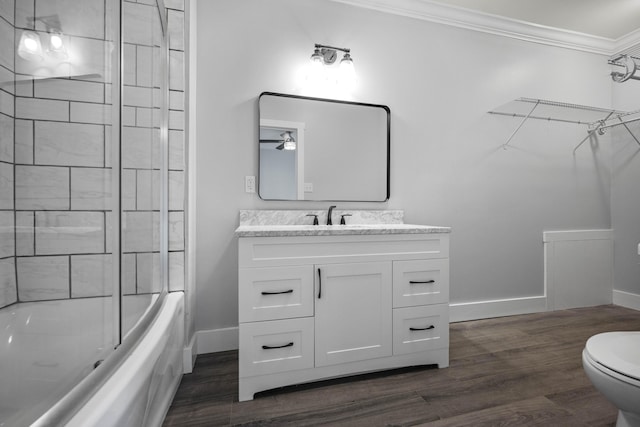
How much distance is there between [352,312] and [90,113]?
135cm

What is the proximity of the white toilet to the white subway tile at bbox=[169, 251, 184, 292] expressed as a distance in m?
1.76

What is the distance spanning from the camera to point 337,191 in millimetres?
2189

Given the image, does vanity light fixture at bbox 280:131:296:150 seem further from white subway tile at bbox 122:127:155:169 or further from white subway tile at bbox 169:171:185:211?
white subway tile at bbox 122:127:155:169

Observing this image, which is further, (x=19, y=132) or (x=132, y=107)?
(x=132, y=107)

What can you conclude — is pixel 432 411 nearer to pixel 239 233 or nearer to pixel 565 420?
pixel 565 420

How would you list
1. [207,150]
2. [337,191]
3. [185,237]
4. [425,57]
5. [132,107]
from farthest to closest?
[425,57] → [337,191] → [207,150] → [185,237] → [132,107]

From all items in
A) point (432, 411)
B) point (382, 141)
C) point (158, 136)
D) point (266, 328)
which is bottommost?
point (432, 411)

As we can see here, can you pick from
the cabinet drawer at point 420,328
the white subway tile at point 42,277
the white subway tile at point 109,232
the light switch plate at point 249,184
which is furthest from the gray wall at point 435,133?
the white subway tile at point 42,277

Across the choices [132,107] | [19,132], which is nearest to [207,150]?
[132,107]

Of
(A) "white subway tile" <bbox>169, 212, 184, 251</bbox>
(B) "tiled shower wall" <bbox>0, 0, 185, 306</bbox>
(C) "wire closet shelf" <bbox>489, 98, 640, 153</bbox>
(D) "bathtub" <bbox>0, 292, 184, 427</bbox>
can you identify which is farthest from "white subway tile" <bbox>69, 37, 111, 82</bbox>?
(C) "wire closet shelf" <bbox>489, 98, 640, 153</bbox>

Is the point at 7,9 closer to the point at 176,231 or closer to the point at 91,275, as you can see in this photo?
the point at 91,275

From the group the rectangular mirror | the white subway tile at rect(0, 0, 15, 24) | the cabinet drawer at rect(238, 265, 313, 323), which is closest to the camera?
the white subway tile at rect(0, 0, 15, 24)

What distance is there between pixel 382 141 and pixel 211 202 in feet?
4.25

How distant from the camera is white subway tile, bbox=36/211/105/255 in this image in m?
0.66
